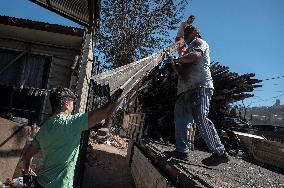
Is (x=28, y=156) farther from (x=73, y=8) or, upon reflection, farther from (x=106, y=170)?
(x=106, y=170)

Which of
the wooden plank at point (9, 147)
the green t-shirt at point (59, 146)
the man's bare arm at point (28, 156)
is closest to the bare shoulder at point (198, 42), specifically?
the green t-shirt at point (59, 146)

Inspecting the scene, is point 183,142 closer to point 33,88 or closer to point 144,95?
point 144,95

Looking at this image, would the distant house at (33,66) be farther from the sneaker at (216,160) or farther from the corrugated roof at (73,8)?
the sneaker at (216,160)

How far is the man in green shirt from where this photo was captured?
279cm

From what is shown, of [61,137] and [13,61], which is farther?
[13,61]

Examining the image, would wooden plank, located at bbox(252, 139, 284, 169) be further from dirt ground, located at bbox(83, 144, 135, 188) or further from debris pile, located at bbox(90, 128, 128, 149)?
debris pile, located at bbox(90, 128, 128, 149)

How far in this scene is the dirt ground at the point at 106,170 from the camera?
8833 millimetres

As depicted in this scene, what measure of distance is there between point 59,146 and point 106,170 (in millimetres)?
8076

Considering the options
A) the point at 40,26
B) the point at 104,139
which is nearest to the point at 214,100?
the point at 40,26

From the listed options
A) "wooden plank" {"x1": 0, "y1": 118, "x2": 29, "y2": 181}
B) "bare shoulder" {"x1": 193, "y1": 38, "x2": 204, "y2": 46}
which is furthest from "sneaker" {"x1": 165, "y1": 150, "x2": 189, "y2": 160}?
"wooden plank" {"x1": 0, "y1": 118, "x2": 29, "y2": 181}

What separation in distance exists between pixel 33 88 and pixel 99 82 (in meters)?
6.96

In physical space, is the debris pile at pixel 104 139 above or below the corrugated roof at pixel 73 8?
below

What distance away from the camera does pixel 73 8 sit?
7367 millimetres

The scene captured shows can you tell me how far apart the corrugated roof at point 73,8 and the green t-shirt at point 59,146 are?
4.11 meters
